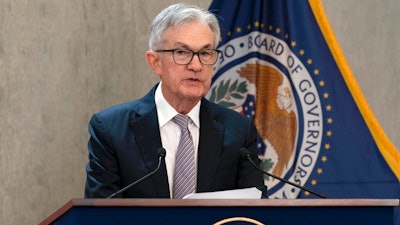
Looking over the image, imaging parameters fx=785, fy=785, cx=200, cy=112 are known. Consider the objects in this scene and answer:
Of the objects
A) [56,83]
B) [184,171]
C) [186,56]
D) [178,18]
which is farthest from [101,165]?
[56,83]

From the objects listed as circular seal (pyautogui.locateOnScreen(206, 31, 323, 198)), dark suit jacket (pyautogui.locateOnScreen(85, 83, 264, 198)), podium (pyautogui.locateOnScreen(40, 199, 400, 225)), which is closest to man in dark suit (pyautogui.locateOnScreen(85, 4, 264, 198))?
dark suit jacket (pyautogui.locateOnScreen(85, 83, 264, 198))

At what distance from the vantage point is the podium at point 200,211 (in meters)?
2.20

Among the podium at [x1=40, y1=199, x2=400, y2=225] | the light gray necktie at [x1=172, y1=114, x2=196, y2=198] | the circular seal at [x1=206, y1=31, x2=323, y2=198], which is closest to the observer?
the podium at [x1=40, y1=199, x2=400, y2=225]

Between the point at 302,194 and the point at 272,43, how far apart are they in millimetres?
814

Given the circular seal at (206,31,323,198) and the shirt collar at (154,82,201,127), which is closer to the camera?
the shirt collar at (154,82,201,127)

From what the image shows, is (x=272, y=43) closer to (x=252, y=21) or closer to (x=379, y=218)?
(x=252, y=21)

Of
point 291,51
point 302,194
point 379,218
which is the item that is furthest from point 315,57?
point 379,218

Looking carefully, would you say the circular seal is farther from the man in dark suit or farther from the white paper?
the white paper

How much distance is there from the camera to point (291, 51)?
13.5 feet

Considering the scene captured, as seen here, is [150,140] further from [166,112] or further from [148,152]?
[166,112]

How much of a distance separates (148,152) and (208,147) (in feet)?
0.81

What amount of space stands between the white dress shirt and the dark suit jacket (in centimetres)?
3

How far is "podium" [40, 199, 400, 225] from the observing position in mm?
2203

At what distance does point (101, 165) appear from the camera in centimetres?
301
